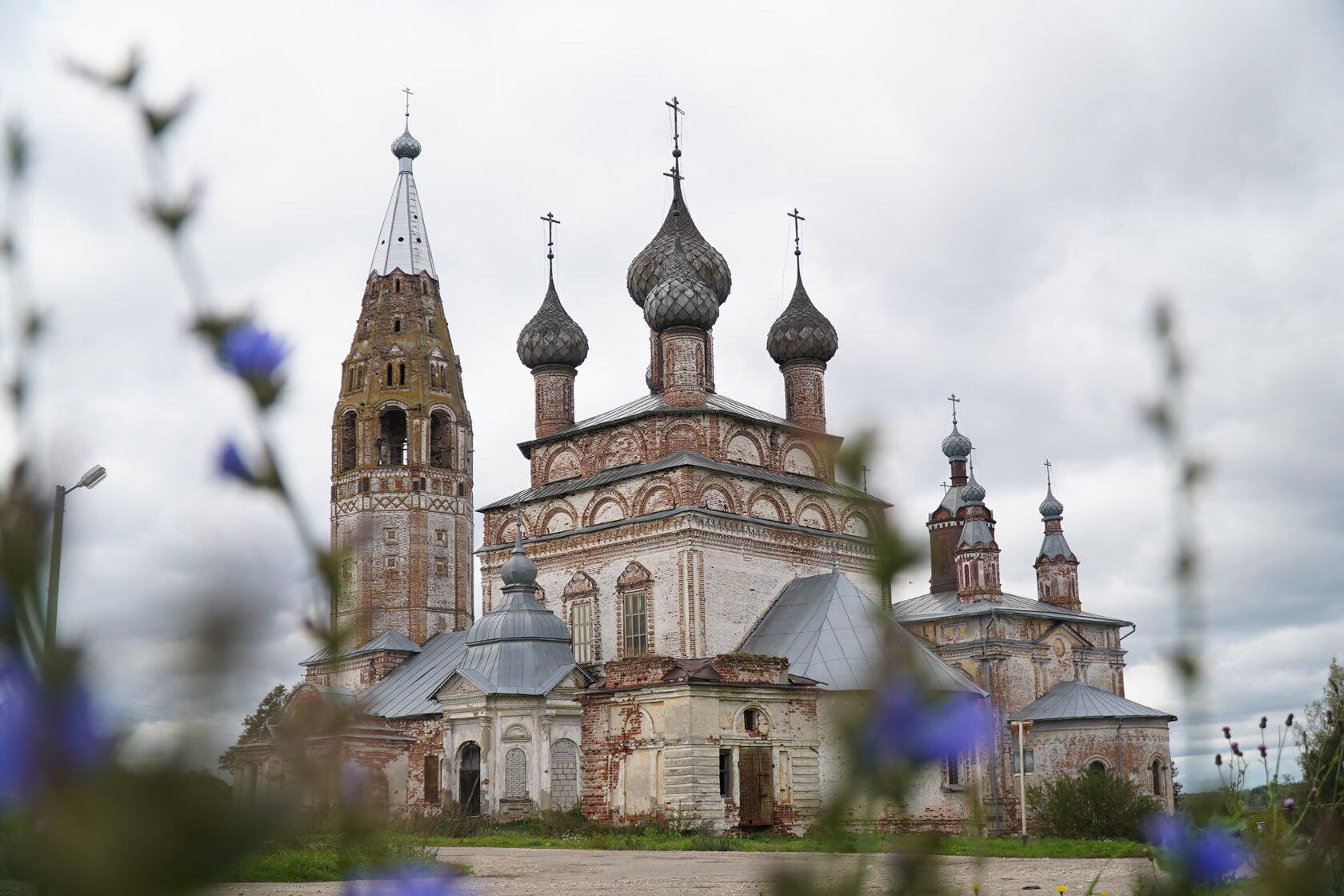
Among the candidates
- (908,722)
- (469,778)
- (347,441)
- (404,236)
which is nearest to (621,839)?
(469,778)

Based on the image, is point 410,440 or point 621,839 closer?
point 621,839

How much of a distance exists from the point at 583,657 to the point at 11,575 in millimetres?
24963

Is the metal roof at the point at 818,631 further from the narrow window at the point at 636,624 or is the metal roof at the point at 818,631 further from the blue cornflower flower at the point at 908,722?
the blue cornflower flower at the point at 908,722

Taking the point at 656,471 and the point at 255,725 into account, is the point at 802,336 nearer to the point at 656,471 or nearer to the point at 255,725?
the point at 656,471

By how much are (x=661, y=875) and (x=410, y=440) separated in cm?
2203

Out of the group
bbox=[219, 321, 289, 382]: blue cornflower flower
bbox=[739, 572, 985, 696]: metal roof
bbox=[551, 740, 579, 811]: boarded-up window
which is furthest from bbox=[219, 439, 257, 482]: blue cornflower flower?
bbox=[551, 740, 579, 811]: boarded-up window

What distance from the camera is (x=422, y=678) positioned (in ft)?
91.8

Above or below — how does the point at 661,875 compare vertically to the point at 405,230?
below

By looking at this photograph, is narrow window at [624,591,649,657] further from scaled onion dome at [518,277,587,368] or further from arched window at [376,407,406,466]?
arched window at [376,407,406,466]

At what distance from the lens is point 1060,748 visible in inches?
1094

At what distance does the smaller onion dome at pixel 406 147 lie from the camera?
35.4 meters

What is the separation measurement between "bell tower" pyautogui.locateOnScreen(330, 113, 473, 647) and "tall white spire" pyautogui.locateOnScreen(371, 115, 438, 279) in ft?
0.14

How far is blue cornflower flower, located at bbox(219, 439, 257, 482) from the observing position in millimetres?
1063

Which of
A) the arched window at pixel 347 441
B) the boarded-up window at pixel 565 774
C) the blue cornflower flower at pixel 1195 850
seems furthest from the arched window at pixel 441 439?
the blue cornflower flower at pixel 1195 850
